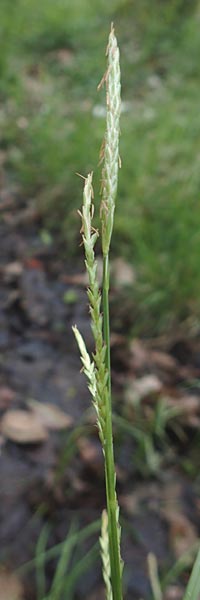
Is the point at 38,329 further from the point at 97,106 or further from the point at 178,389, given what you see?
the point at 97,106

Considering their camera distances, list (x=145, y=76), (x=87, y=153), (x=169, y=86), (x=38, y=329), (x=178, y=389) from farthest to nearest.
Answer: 1. (x=145, y=76)
2. (x=169, y=86)
3. (x=87, y=153)
4. (x=38, y=329)
5. (x=178, y=389)

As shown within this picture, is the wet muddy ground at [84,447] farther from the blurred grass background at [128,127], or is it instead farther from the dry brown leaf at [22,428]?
the blurred grass background at [128,127]

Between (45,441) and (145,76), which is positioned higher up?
(145,76)

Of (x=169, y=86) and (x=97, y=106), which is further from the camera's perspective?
(x=169, y=86)

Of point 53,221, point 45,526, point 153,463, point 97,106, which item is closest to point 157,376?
point 153,463

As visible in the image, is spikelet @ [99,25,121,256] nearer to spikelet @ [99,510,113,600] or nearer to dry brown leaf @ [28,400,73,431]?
spikelet @ [99,510,113,600]

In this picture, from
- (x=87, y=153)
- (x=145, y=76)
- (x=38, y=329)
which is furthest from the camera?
(x=145, y=76)

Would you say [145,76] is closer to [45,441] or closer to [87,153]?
[87,153]

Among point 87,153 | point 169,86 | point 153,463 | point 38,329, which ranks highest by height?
point 169,86
